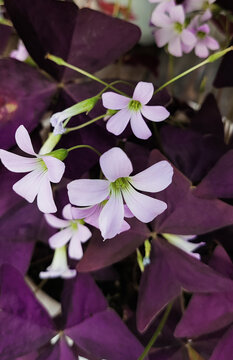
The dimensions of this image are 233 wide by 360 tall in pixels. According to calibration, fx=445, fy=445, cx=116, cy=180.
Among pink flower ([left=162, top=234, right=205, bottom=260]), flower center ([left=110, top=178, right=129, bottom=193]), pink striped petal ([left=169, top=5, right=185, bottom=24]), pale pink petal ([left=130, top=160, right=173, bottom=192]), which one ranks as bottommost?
pink flower ([left=162, top=234, right=205, bottom=260])

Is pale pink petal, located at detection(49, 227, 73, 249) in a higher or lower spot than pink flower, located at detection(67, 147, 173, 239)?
lower

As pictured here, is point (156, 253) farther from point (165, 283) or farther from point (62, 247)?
point (62, 247)

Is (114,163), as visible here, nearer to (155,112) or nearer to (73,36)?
(155,112)

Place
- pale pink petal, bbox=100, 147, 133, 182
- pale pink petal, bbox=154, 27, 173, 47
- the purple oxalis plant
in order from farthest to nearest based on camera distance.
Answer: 1. pale pink petal, bbox=154, 27, 173, 47
2. the purple oxalis plant
3. pale pink petal, bbox=100, 147, 133, 182

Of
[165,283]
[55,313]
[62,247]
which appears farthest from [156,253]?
[55,313]

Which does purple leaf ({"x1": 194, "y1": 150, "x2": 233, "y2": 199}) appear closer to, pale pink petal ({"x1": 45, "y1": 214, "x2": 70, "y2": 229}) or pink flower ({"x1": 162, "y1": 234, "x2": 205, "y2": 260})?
pink flower ({"x1": 162, "y1": 234, "x2": 205, "y2": 260})

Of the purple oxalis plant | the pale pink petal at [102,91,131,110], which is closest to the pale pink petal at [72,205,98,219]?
the purple oxalis plant

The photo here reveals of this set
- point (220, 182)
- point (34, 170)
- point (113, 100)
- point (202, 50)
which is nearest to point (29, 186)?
point (34, 170)
